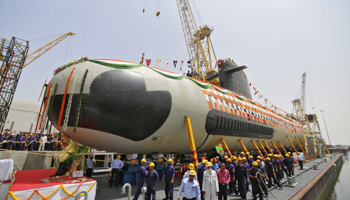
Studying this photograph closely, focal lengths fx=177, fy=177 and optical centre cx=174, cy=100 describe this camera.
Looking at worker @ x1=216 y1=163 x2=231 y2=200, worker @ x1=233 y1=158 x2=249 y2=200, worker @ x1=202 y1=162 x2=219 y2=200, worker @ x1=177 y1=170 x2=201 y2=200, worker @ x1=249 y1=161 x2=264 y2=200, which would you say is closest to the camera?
worker @ x1=177 y1=170 x2=201 y2=200

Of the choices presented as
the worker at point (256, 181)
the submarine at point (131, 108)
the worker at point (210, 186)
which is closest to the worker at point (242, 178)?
the worker at point (256, 181)

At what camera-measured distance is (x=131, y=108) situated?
7277 millimetres

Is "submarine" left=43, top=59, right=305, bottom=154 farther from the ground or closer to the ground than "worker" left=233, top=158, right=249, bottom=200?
farther from the ground

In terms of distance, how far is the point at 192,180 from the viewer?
509 cm

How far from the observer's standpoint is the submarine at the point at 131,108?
22.1 ft

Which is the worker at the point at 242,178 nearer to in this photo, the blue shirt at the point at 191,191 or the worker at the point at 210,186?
the worker at the point at 210,186

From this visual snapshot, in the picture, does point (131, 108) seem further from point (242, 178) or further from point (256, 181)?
point (256, 181)

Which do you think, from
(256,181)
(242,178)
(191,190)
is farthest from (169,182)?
(256,181)

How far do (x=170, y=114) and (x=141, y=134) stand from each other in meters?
1.62

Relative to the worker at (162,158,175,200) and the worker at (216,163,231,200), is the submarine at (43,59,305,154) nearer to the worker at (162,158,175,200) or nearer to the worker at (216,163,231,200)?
the worker at (162,158,175,200)

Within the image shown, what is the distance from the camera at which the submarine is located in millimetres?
6730

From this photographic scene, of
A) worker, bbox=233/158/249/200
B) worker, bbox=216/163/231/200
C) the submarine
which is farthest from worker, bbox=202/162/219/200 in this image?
the submarine

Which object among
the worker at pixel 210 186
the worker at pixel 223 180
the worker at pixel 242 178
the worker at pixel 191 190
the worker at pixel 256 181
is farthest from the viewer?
the worker at pixel 242 178

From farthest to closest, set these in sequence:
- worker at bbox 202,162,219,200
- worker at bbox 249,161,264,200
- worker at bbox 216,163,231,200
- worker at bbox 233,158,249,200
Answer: worker at bbox 233,158,249,200
worker at bbox 249,161,264,200
worker at bbox 216,163,231,200
worker at bbox 202,162,219,200
